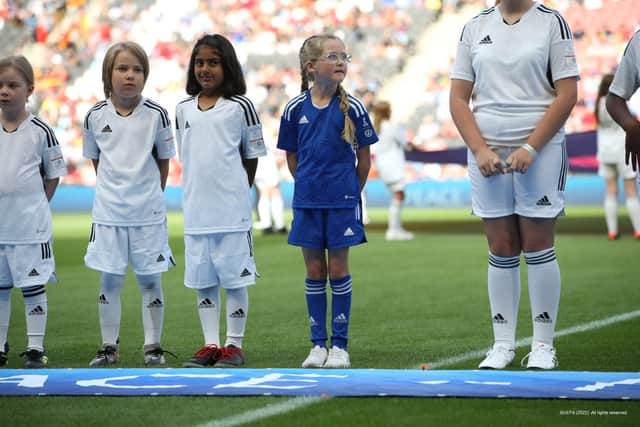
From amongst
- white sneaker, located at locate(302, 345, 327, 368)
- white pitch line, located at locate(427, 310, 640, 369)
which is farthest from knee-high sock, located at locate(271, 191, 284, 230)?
white sneaker, located at locate(302, 345, 327, 368)

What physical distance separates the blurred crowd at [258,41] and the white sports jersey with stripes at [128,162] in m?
19.5

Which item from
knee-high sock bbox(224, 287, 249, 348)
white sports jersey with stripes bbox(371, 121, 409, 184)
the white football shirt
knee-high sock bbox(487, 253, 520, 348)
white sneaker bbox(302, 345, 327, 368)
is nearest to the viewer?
knee-high sock bbox(487, 253, 520, 348)

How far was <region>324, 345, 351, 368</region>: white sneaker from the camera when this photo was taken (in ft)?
17.7

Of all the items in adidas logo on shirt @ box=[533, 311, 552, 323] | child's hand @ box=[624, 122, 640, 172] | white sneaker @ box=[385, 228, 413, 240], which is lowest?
white sneaker @ box=[385, 228, 413, 240]

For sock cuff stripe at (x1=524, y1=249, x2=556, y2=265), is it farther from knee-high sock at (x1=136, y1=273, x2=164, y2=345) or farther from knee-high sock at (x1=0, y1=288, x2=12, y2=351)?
knee-high sock at (x1=0, y1=288, x2=12, y2=351)

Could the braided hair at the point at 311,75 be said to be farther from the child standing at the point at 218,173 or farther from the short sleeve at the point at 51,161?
the short sleeve at the point at 51,161

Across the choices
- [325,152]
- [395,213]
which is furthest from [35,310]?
[395,213]

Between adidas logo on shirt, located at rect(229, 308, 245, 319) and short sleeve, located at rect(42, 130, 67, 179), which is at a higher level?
short sleeve, located at rect(42, 130, 67, 179)

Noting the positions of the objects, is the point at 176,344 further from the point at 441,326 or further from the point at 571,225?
the point at 571,225

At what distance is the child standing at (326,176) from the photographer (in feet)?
18.2

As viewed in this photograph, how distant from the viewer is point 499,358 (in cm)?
523

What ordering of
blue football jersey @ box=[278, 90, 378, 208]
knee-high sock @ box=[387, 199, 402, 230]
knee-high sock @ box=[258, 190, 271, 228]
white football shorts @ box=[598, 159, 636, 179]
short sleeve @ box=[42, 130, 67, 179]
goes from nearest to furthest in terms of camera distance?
blue football jersey @ box=[278, 90, 378, 208] → short sleeve @ box=[42, 130, 67, 179] → white football shorts @ box=[598, 159, 636, 179] → knee-high sock @ box=[387, 199, 402, 230] → knee-high sock @ box=[258, 190, 271, 228]

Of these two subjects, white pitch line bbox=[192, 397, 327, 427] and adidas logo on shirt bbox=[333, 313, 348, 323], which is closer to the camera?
white pitch line bbox=[192, 397, 327, 427]

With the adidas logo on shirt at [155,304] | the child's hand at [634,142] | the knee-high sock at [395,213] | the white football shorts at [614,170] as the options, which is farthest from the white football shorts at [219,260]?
the knee-high sock at [395,213]
